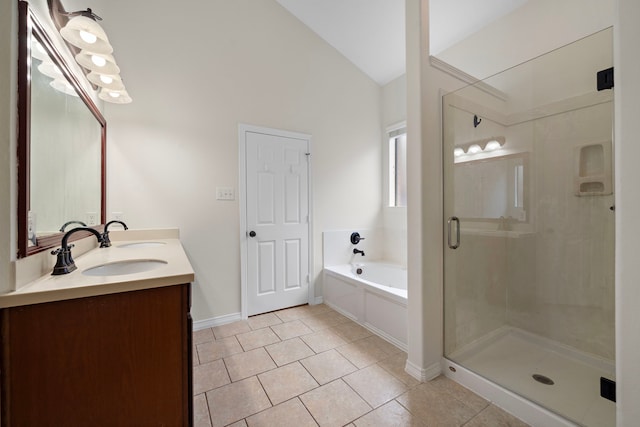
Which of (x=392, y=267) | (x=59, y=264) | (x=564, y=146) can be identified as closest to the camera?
(x=59, y=264)

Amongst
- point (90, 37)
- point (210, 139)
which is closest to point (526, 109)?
point (210, 139)

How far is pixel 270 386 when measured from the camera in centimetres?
161

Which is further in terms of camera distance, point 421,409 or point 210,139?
point 210,139

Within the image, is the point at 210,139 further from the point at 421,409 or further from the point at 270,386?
the point at 421,409

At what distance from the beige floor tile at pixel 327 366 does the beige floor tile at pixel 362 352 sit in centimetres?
6

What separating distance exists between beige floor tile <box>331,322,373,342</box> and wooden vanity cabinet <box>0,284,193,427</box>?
1464 mm

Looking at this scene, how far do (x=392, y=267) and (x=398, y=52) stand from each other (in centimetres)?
251

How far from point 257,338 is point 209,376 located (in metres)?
0.54

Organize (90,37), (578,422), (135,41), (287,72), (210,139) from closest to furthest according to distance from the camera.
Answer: (578,422) → (90,37) → (135,41) → (210,139) → (287,72)

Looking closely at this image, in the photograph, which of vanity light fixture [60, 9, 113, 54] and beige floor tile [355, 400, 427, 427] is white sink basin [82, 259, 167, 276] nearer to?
vanity light fixture [60, 9, 113, 54]

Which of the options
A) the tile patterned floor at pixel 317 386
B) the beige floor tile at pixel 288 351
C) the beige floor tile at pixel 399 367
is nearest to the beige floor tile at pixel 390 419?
the tile patterned floor at pixel 317 386

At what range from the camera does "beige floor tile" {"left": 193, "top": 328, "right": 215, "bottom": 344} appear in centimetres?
219

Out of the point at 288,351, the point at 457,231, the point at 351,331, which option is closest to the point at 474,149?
the point at 457,231

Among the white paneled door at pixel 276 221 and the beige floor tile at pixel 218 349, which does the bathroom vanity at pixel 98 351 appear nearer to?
the beige floor tile at pixel 218 349
